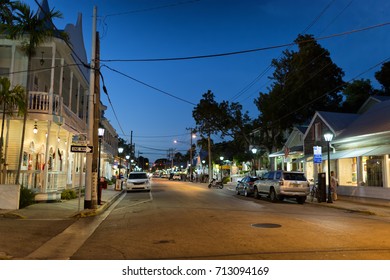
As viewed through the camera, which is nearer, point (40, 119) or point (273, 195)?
point (40, 119)

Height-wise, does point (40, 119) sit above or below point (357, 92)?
below

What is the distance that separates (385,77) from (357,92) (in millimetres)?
4898

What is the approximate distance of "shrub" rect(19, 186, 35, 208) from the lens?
16172mm

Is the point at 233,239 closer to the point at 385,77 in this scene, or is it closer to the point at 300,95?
the point at 300,95

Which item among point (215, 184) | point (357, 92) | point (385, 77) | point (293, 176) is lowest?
point (215, 184)

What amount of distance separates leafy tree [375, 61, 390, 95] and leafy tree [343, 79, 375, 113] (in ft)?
8.91

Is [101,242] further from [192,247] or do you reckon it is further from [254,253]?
[254,253]

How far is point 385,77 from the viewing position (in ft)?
143

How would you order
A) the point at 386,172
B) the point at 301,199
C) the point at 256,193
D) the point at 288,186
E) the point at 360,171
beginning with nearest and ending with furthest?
the point at 386,172 → the point at 288,186 → the point at 301,199 → the point at 360,171 → the point at 256,193

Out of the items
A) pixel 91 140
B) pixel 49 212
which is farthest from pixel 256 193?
pixel 49 212

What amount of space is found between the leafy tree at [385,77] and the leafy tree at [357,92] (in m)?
2.72
